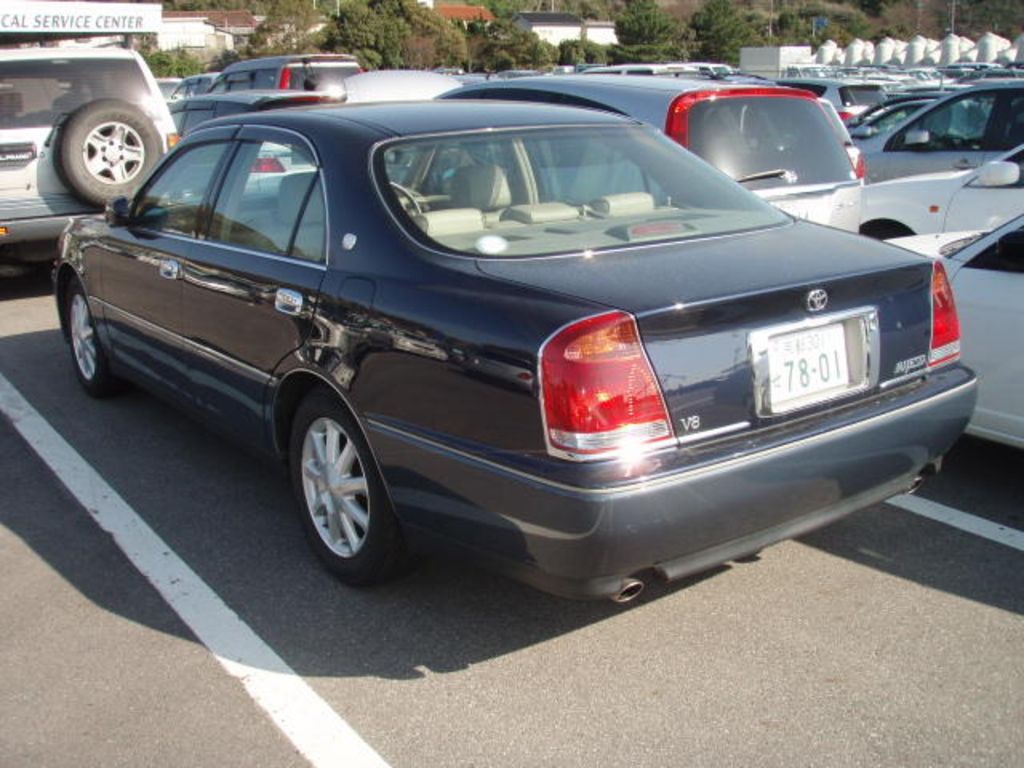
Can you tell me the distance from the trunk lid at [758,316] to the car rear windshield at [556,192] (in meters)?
0.22

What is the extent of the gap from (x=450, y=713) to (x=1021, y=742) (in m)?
1.54

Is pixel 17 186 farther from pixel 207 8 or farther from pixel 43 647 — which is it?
pixel 207 8

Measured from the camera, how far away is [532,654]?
Answer: 3.46m

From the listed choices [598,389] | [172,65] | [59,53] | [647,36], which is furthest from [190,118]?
[647,36]

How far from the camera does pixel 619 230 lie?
149 inches

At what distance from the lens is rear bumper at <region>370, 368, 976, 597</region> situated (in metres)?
2.95

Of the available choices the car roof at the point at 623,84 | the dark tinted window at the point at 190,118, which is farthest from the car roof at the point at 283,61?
the car roof at the point at 623,84

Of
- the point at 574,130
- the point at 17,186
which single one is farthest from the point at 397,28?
the point at 574,130

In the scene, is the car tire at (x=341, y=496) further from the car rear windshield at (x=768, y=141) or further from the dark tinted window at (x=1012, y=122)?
the dark tinted window at (x=1012, y=122)

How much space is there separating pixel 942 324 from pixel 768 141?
309cm

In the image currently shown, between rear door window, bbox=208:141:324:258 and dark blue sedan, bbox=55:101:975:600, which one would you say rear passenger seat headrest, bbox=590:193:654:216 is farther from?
rear door window, bbox=208:141:324:258

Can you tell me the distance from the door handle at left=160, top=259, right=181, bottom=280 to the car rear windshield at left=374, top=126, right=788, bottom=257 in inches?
54.4

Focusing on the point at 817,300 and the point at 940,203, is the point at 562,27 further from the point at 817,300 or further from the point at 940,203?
the point at 817,300

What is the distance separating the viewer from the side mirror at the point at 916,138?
9727mm
